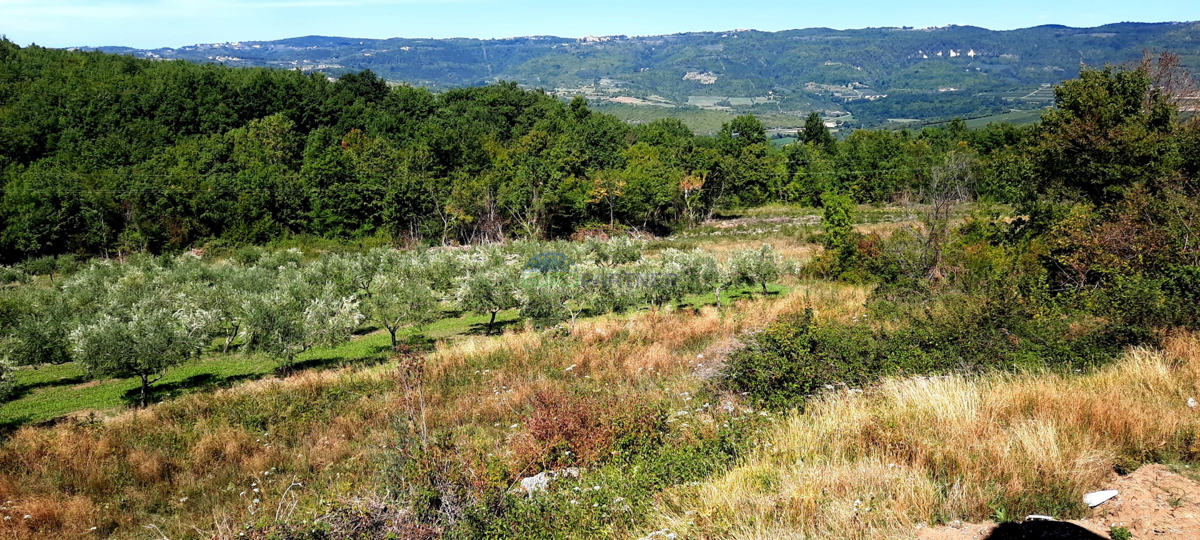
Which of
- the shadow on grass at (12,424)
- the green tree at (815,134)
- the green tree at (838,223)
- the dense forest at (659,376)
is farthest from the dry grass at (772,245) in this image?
the green tree at (815,134)

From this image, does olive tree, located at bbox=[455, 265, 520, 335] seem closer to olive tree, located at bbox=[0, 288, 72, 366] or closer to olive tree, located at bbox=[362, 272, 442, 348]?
olive tree, located at bbox=[362, 272, 442, 348]

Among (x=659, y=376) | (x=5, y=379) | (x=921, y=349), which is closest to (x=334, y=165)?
(x=5, y=379)

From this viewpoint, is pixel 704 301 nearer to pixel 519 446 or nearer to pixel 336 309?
pixel 336 309

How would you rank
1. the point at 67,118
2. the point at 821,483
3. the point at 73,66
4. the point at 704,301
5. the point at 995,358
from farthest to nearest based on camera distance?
the point at 73,66
the point at 67,118
the point at 704,301
the point at 995,358
the point at 821,483

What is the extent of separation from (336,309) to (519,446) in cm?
1509

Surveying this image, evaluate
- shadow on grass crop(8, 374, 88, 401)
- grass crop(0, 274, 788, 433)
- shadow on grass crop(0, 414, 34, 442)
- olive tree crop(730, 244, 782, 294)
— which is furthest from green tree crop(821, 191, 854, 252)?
shadow on grass crop(8, 374, 88, 401)

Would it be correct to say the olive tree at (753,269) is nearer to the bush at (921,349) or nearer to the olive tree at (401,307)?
the olive tree at (401,307)

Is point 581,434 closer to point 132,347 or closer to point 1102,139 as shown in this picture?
point 132,347

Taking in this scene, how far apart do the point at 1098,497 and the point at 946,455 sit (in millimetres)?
1386

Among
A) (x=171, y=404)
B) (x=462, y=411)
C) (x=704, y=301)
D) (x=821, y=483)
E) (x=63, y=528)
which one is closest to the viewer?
(x=821, y=483)

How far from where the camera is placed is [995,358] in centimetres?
1101

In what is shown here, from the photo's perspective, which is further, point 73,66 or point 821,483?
point 73,66

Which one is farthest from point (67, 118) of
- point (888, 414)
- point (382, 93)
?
point (888, 414)

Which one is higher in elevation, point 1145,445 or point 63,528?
point 1145,445
